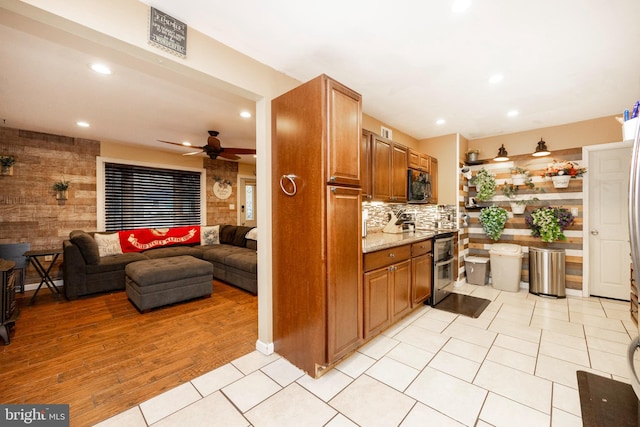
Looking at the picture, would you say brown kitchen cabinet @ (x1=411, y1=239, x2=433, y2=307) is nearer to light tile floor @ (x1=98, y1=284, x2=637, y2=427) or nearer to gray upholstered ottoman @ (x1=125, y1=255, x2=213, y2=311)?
light tile floor @ (x1=98, y1=284, x2=637, y2=427)

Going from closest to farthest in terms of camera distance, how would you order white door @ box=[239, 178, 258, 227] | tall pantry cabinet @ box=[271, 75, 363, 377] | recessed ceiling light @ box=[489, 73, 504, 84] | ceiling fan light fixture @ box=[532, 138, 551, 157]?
1. tall pantry cabinet @ box=[271, 75, 363, 377]
2. recessed ceiling light @ box=[489, 73, 504, 84]
3. ceiling fan light fixture @ box=[532, 138, 551, 157]
4. white door @ box=[239, 178, 258, 227]

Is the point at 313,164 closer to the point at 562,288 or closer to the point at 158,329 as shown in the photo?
the point at 158,329

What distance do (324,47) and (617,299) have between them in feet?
16.7

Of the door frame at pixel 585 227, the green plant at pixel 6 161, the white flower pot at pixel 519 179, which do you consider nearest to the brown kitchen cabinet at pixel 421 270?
the white flower pot at pixel 519 179

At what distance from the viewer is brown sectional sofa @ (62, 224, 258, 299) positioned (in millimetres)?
3689

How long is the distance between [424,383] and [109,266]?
4.43 meters

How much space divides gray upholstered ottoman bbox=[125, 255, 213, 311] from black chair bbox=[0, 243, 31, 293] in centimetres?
171

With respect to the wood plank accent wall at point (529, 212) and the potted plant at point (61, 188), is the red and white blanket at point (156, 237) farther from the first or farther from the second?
the wood plank accent wall at point (529, 212)

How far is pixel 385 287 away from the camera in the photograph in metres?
2.57

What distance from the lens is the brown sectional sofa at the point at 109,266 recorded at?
12.1 feet

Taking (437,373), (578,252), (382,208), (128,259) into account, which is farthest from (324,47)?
(578,252)

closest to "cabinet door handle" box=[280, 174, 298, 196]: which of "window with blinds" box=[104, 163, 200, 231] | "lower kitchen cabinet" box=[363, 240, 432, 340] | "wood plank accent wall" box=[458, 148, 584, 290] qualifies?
"lower kitchen cabinet" box=[363, 240, 432, 340]

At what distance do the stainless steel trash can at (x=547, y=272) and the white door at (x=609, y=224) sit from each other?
1.69ft

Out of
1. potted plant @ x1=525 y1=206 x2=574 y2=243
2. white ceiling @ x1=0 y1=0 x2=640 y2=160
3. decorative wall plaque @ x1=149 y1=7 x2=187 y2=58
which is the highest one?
white ceiling @ x1=0 y1=0 x2=640 y2=160
